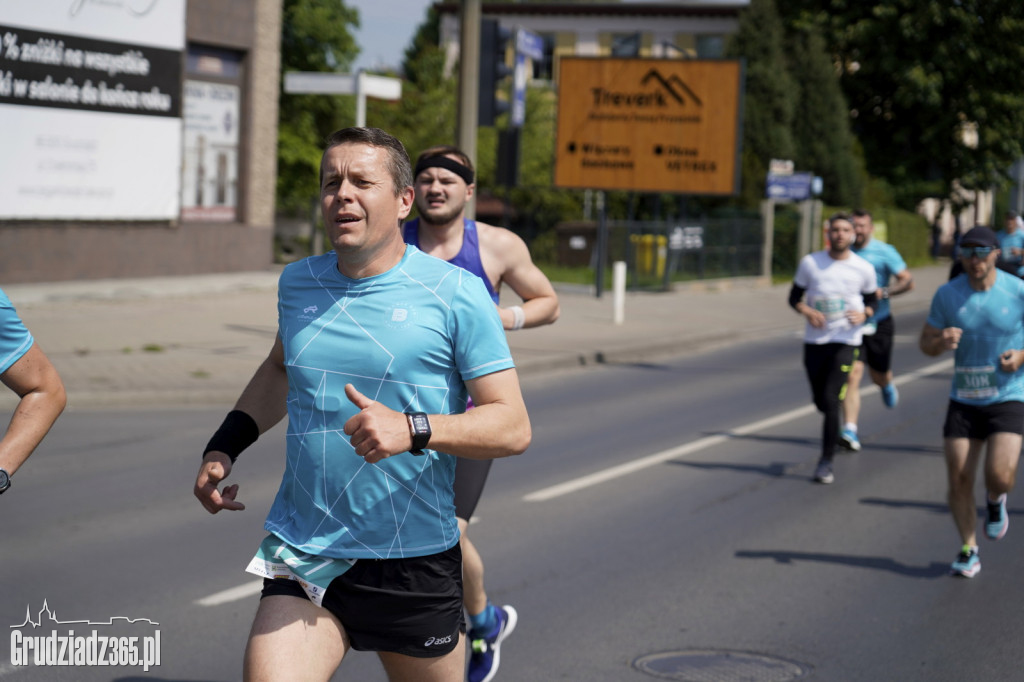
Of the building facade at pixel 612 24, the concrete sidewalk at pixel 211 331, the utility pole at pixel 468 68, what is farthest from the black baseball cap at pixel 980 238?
the building facade at pixel 612 24

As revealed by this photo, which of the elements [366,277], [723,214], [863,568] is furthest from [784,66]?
[366,277]

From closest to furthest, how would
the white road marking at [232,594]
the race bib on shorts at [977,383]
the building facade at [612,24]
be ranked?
the white road marking at [232,594] → the race bib on shorts at [977,383] → the building facade at [612,24]

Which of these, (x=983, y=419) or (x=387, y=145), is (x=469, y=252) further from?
(x=983, y=419)

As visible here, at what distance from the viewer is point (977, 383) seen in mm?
6867

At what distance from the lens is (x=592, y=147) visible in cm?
2906

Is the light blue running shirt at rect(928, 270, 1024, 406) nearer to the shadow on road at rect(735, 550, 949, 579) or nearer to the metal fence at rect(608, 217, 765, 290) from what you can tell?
the shadow on road at rect(735, 550, 949, 579)

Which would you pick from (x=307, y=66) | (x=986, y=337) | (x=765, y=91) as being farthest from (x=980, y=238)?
(x=307, y=66)

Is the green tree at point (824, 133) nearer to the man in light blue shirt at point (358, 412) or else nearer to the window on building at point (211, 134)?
the window on building at point (211, 134)

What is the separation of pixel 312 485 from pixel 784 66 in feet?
140

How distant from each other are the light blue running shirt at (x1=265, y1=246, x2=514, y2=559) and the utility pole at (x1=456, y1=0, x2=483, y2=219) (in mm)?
9518

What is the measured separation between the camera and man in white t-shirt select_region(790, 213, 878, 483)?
32.1 ft

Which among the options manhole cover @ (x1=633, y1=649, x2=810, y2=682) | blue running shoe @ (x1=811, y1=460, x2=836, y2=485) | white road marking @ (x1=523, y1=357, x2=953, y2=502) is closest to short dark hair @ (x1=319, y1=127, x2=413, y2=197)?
manhole cover @ (x1=633, y1=649, x2=810, y2=682)

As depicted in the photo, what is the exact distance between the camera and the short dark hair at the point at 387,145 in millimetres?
3217

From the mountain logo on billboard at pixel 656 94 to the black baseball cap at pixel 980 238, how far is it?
73.9ft
